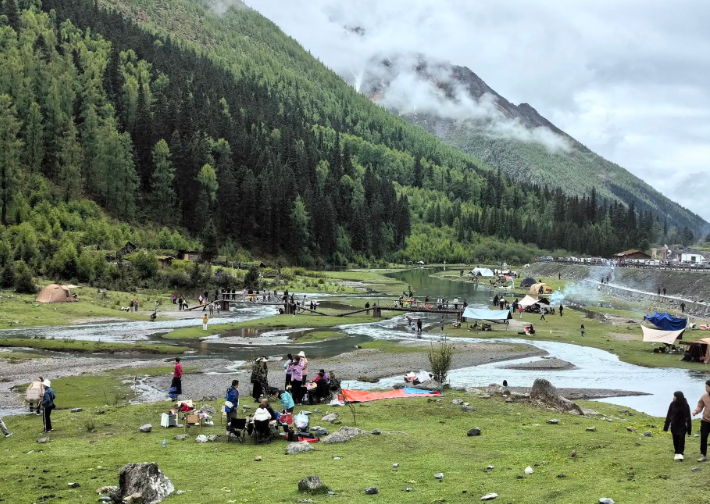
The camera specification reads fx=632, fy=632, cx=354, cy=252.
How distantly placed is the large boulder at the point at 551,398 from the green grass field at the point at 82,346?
30.7 m

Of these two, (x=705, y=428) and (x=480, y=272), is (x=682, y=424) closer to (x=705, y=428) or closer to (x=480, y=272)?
(x=705, y=428)

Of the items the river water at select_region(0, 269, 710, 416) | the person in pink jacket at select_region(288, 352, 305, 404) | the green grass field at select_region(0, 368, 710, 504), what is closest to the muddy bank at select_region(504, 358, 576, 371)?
the river water at select_region(0, 269, 710, 416)

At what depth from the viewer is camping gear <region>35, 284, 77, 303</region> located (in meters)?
70.1

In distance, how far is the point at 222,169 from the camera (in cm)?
16400

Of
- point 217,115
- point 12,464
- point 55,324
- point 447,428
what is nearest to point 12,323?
point 55,324

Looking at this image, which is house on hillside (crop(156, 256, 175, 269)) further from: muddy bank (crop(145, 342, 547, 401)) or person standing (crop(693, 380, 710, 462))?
person standing (crop(693, 380, 710, 462))

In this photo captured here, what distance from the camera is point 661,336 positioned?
5503cm

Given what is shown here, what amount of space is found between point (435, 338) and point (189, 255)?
219 feet

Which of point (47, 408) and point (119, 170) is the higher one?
point (119, 170)

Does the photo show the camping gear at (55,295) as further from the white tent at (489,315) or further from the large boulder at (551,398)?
the large boulder at (551,398)

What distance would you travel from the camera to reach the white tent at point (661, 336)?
5425cm

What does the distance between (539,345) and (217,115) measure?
151873 mm

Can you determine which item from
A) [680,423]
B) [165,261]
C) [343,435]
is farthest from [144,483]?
[165,261]

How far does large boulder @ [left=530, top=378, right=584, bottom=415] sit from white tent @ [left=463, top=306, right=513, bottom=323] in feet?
144
